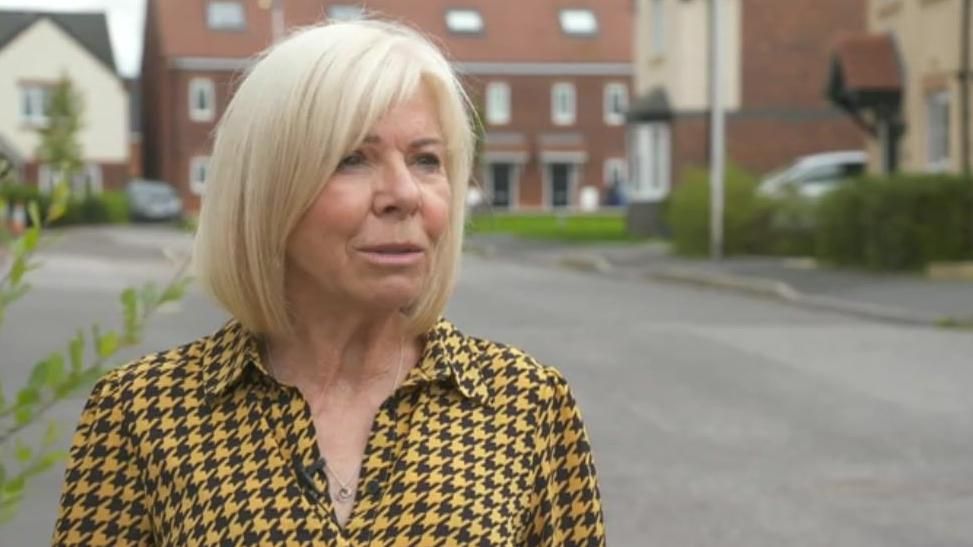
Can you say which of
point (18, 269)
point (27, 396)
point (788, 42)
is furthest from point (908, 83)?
point (27, 396)

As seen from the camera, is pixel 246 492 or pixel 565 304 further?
pixel 565 304

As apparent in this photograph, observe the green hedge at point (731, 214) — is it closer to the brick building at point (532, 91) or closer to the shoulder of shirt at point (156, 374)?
the shoulder of shirt at point (156, 374)

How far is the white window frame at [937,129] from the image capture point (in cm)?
2923

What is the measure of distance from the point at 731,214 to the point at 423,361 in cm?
2958

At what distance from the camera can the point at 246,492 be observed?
2295 mm

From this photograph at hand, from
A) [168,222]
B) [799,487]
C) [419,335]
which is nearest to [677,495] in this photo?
[799,487]

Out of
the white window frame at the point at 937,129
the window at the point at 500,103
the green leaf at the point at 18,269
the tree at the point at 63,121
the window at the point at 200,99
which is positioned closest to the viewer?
the green leaf at the point at 18,269

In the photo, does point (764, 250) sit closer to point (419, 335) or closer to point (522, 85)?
point (419, 335)

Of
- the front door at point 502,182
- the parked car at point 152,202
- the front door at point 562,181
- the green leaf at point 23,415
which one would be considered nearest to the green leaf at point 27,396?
the green leaf at point 23,415

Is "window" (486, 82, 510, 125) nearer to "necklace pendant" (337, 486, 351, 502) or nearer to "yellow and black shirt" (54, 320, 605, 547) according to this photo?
"yellow and black shirt" (54, 320, 605, 547)

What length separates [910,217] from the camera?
24.0 meters

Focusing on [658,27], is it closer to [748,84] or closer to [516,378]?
[748,84]

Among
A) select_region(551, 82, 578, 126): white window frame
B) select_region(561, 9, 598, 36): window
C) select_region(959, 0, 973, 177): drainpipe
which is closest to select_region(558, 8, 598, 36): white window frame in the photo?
select_region(561, 9, 598, 36): window

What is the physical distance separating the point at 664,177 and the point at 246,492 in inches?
1689
